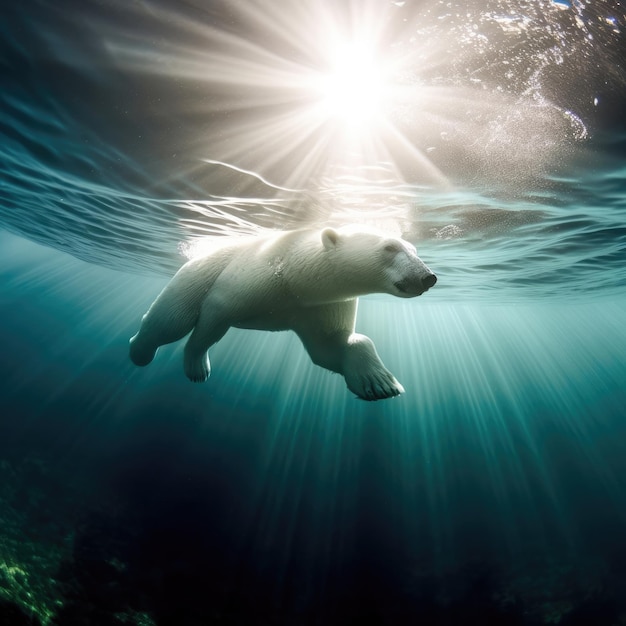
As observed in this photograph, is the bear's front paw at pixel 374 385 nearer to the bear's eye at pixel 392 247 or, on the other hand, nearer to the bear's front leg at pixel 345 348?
the bear's front leg at pixel 345 348

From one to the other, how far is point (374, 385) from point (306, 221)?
17.0 feet

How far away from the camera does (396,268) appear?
2.57m

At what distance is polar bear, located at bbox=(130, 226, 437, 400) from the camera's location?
2777 mm

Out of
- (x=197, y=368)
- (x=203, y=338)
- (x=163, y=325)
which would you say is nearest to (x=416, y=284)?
(x=203, y=338)

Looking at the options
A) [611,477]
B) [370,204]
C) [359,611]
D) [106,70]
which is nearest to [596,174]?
[370,204]

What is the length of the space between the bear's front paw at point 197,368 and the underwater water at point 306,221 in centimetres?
265

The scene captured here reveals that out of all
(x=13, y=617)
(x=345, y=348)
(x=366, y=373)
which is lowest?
(x=13, y=617)

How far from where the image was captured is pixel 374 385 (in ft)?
10.3

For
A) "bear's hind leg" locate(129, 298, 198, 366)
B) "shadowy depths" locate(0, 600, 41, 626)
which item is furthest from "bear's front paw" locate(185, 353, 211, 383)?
"shadowy depths" locate(0, 600, 41, 626)

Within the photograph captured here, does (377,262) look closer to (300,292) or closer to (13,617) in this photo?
(300,292)

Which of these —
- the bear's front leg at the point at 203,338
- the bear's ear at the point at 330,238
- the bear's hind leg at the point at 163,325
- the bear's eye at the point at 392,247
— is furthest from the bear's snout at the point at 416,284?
the bear's hind leg at the point at 163,325

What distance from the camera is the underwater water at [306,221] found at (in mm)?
2971

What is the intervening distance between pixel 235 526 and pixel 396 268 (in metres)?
12.9

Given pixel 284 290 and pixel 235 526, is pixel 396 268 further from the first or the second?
pixel 235 526
